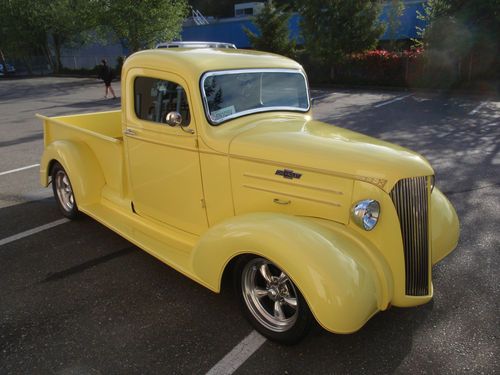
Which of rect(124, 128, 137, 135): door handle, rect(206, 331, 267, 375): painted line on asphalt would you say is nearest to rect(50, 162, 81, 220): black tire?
rect(124, 128, 137, 135): door handle

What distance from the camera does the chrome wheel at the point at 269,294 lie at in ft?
9.11

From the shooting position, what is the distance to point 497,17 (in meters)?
14.9

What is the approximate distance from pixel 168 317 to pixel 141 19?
24535 millimetres

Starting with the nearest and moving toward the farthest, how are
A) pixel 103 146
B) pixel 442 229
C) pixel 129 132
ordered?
pixel 442 229 < pixel 129 132 < pixel 103 146

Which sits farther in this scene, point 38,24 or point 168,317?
point 38,24

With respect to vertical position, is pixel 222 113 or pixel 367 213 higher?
pixel 222 113

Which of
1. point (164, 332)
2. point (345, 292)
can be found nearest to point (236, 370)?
point (164, 332)

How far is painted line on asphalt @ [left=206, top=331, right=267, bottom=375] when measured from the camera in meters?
2.55

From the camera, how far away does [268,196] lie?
120 inches

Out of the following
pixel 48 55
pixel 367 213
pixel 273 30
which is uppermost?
pixel 48 55

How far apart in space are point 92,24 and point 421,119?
23233 millimetres

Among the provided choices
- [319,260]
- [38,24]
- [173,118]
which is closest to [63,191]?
[173,118]

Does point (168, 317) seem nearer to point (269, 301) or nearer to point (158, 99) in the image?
point (269, 301)

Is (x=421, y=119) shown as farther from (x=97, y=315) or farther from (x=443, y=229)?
(x=97, y=315)
